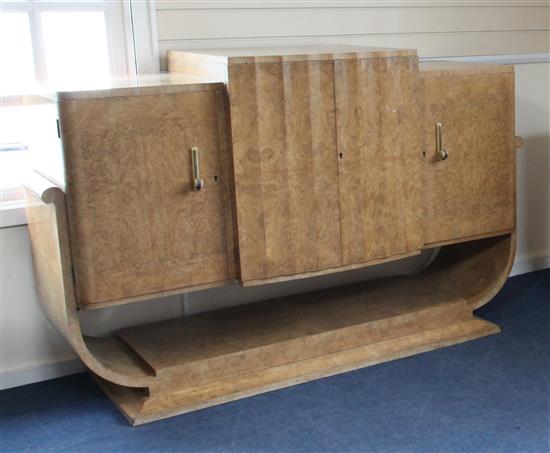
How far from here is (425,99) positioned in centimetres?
284

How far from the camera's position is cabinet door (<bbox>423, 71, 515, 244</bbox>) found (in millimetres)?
2902

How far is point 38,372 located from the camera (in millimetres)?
2920

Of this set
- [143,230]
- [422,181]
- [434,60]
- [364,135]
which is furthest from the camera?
[434,60]

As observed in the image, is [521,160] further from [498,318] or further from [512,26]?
[498,318]

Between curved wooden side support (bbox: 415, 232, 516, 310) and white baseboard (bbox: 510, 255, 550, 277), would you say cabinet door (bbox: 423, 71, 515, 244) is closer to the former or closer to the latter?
curved wooden side support (bbox: 415, 232, 516, 310)

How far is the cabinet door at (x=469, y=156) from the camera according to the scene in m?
2.90

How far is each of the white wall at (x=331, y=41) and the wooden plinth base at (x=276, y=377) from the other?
0.95 ft

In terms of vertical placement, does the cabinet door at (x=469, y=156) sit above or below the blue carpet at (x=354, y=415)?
above

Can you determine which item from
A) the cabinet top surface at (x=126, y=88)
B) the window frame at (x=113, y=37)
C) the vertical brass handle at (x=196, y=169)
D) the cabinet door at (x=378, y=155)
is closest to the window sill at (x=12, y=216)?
the window frame at (x=113, y=37)

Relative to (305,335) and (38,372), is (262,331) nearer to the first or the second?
(305,335)

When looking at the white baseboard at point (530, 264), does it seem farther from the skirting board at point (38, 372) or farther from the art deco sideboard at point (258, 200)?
the skirting board at point (38, 372)

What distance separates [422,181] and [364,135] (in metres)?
0.35

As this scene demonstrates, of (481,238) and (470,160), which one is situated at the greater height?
(470,160)

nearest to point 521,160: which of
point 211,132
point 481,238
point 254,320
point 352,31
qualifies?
point 481,238
